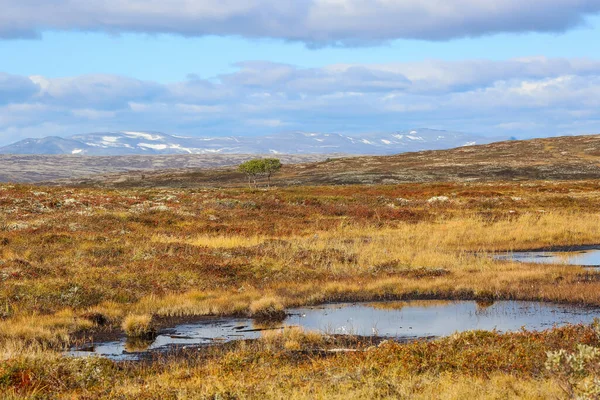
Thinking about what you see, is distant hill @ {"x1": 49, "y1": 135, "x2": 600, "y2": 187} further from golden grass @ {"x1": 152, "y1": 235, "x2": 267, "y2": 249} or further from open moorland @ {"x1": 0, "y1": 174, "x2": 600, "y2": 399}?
golden grass @ {"x1": 152, "y1": 235, "x2": 267, "y2": 249}

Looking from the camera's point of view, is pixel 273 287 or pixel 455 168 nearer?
pixel 273 287

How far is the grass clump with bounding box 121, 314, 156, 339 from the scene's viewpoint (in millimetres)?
18391

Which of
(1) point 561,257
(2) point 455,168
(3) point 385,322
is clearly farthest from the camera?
(2) point 455,168

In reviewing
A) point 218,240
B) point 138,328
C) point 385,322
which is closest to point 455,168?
point 218,240

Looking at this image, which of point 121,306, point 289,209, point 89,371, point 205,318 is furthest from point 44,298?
point 289,209

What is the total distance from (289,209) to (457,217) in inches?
522

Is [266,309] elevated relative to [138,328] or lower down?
lower down

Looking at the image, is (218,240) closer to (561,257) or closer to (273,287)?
(273,287)

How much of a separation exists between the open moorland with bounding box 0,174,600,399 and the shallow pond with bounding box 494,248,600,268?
170 cm

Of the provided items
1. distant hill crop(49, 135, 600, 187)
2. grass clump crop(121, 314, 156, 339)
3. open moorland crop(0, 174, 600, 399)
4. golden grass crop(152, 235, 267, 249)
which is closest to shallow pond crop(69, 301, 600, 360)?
grass clump crop(121, 314, 156, 339)

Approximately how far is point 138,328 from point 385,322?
743cm

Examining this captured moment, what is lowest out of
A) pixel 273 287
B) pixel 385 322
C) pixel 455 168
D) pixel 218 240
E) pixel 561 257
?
pixel 561 257

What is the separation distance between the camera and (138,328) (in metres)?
18.5

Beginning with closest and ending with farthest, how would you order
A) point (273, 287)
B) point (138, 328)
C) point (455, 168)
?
point (138, 328)
point (273, 287)
point (455, 168)
